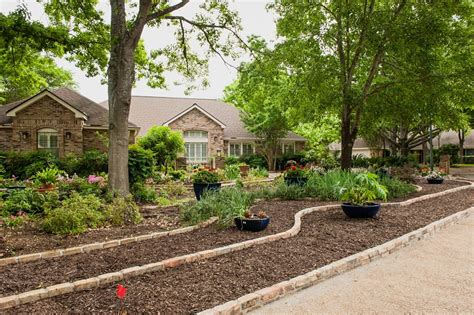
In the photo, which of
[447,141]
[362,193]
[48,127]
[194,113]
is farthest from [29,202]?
[447,141]

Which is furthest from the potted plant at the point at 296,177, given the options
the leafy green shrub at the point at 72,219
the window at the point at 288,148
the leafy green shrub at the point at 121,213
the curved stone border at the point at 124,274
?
the window at the point at 288,148

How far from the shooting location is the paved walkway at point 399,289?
11.1 ft

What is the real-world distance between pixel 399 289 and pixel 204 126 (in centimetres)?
2315

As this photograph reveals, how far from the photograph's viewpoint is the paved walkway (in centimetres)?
337

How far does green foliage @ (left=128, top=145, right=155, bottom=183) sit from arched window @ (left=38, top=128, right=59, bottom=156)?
9.24m

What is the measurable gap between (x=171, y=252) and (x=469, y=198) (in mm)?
10241

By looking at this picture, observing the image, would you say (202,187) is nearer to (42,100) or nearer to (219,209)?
(219,209)

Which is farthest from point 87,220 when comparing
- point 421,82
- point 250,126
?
point 250,126

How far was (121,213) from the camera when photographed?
6.69 m

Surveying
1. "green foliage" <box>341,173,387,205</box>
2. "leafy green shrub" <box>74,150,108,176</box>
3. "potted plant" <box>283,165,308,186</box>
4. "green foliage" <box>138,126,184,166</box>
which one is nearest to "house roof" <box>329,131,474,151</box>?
"green foliage" <box>138,126,184,166</box>

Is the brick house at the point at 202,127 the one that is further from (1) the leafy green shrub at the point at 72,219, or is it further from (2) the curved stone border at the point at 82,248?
(2) the curved stone border at the point at 82,248

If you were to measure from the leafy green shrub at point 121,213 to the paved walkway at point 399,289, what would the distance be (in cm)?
411

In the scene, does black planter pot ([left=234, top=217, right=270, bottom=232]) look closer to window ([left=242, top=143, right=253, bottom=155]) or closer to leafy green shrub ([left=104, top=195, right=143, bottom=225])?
leafy green shrub ([left=104, top=195, right=143, bottom=225])

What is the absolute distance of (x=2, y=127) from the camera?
56.0 feet
